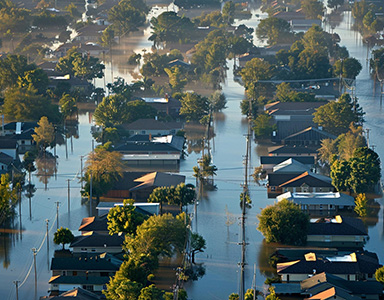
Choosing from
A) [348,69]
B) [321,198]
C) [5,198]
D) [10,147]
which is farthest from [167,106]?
[5,198]

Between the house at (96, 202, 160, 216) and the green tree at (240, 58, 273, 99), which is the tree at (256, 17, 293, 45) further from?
the house at (96, 202, 160, 216)

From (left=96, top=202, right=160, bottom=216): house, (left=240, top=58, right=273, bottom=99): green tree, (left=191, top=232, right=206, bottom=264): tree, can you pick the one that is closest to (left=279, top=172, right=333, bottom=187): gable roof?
(left=96, top=202, right=160, bottom=216): house

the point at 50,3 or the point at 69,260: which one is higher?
the point at 50,3

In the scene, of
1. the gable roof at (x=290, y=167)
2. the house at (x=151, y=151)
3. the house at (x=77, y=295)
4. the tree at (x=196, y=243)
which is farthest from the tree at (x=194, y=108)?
the house at (x=77, y=295)

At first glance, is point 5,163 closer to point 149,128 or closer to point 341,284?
point 149,128

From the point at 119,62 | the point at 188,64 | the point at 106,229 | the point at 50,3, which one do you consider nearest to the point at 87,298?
the point at 106,229

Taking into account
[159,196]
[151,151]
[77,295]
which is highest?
[151,151]

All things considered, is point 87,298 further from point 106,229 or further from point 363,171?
point 363,171
